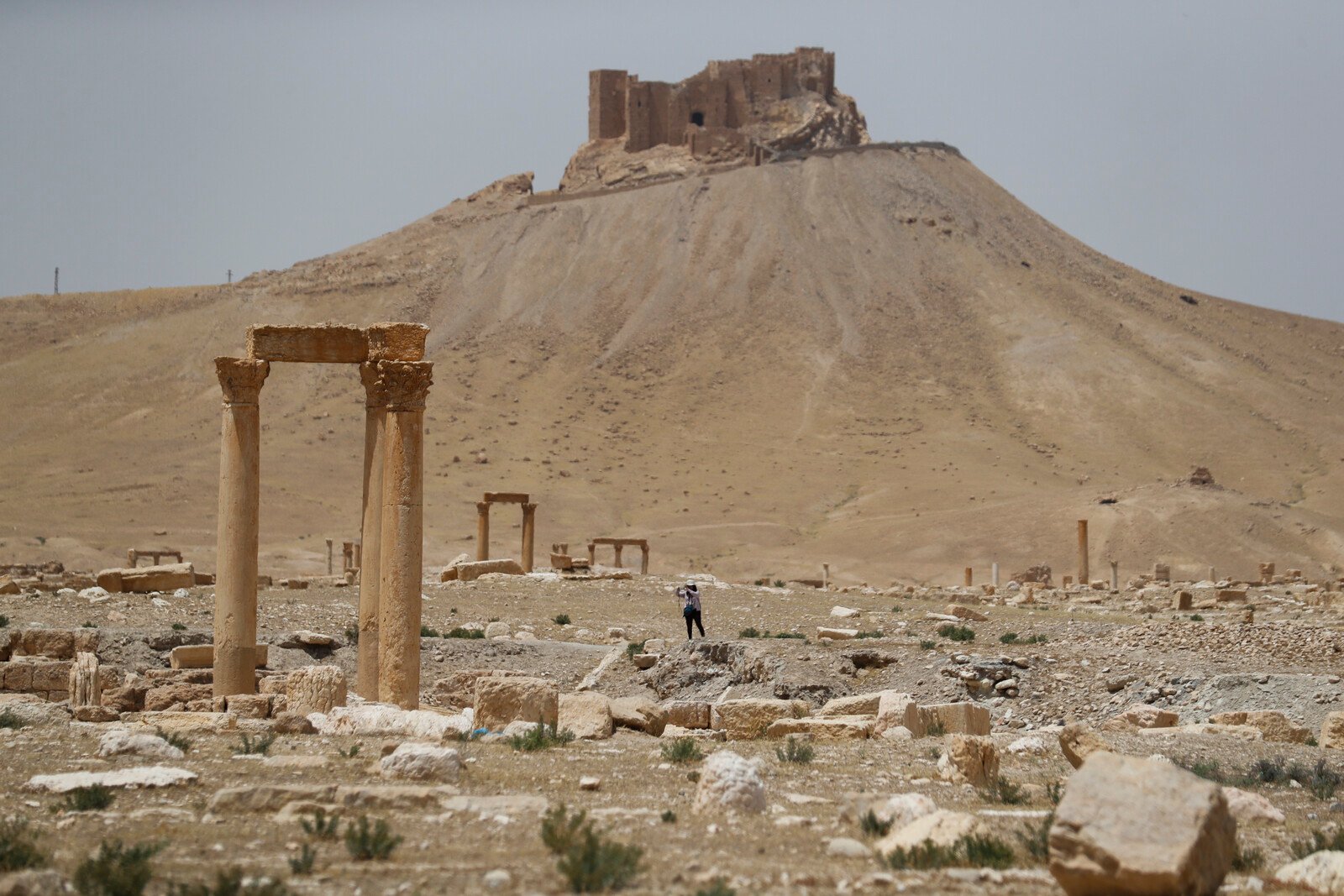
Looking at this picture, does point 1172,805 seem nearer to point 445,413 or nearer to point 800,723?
point 800,723

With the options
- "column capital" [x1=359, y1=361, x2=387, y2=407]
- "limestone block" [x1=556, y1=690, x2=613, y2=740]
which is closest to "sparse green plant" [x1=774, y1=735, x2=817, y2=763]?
"limestone block" [x1=556, y1=690, x2=613, y2=740]

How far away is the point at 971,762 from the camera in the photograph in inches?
397

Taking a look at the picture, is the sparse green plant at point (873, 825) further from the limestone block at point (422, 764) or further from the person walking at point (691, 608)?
the person walking at point (691, 608)

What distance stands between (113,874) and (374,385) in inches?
347

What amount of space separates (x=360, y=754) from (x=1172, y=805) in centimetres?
605

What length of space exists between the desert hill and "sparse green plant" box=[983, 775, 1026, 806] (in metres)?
41.1

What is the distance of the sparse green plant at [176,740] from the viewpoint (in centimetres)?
1066

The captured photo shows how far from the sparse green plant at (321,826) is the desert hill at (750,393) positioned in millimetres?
42472

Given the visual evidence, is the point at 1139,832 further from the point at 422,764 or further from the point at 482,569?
the point at 482,569

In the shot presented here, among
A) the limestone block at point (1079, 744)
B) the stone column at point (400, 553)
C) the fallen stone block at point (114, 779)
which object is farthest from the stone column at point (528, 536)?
the fallen stone block at point (114, 779)

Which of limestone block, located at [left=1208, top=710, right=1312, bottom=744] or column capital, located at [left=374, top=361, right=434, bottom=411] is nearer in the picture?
limestone block, located at [left=1208, top=710, right=1312, bottom=744]

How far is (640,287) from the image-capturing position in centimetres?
8725

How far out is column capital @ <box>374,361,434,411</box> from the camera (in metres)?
14.5

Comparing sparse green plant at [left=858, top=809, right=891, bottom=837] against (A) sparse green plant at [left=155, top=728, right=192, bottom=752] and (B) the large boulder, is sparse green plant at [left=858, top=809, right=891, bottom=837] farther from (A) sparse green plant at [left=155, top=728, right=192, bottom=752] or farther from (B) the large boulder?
(A) sparse green plant at [left=155, top=728, right=192, bottom=752]
